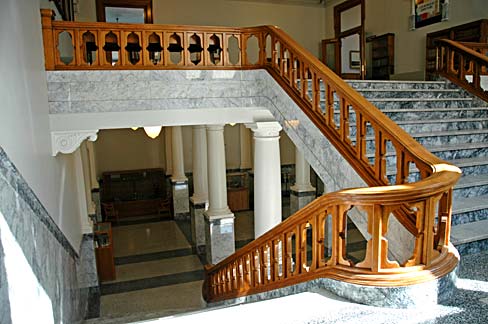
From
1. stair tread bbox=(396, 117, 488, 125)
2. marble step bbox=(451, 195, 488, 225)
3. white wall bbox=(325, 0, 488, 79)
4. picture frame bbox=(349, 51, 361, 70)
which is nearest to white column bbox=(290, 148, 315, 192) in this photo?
picture frame bbox=(349, 51, 361, 70)

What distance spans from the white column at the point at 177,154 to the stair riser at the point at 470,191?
28.5ft

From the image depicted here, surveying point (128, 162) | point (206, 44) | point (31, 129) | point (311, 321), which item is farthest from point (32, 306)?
point (128, 162)

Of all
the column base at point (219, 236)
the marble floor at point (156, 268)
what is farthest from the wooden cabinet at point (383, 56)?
the column base at point (219, 236)

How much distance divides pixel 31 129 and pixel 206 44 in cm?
246

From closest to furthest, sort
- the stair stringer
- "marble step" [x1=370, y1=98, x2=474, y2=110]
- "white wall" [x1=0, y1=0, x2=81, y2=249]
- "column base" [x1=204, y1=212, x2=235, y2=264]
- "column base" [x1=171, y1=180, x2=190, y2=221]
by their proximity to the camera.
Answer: "white wall" [x1=0, y1=0, x2=81, y2=249] → the stair stringer → "marble step" [x1=370, y1=98, x2=474, y2=110] → "column base" [x1=204, y1=212, x2=235, y2=264] → "column base" [x1=171, y1=180, x2=190, y2=221]

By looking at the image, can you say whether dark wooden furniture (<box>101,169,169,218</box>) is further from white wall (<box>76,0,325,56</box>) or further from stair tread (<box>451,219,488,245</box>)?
stair tread (<box>451,219,488,245</box>)

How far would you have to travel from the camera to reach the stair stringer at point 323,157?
2896 mm

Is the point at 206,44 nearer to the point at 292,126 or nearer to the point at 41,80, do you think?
the point at 292,126

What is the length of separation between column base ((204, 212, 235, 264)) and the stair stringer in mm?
3636

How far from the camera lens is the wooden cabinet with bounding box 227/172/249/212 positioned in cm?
1259

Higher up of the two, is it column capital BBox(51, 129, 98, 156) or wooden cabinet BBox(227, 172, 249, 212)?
column capital BBox(51, 129, 98, 156)

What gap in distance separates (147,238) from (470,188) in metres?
8.31

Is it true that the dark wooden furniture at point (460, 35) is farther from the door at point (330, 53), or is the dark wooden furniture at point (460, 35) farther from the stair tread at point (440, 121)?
the door at point (330, 53)

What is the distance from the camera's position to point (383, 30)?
9.21 meters
